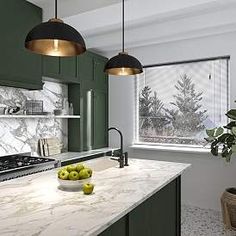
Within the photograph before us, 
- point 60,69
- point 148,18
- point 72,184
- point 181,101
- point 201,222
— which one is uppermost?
point 148,18

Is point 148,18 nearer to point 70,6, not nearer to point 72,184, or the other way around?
Answer: point 70,6

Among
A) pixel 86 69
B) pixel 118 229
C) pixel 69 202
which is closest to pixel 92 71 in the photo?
pixel 86 69

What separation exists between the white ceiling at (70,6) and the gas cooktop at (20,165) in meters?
1.93

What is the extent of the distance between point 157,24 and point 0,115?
8.34 feet

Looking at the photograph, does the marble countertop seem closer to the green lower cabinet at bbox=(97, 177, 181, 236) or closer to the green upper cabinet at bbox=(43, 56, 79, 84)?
the green lower cabinet at bbox=(97, 177, 181, 236)

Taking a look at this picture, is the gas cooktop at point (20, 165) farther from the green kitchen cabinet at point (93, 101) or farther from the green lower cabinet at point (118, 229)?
the green lower cabinet at point (118, 229)

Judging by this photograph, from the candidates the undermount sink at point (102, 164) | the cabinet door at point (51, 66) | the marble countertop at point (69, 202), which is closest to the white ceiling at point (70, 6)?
the cabinet door at point (51, 66)

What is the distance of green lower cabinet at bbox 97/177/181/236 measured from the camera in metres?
1.61

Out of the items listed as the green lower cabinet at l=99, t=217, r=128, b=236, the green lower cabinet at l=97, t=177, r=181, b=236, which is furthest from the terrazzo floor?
the green lower cabinet at l=99, t=217, r=128, b=236

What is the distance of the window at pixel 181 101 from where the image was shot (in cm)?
412

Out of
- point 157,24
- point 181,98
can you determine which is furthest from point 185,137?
point 157,24

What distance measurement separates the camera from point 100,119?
4867 millimetres

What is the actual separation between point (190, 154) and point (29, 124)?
2661mm

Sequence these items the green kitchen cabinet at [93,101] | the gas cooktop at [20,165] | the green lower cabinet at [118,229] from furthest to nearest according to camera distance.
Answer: the green kitchen cabinet at [93,101] → the gas cooktop at [20,165] → the green lower cabinet at [118,229]
